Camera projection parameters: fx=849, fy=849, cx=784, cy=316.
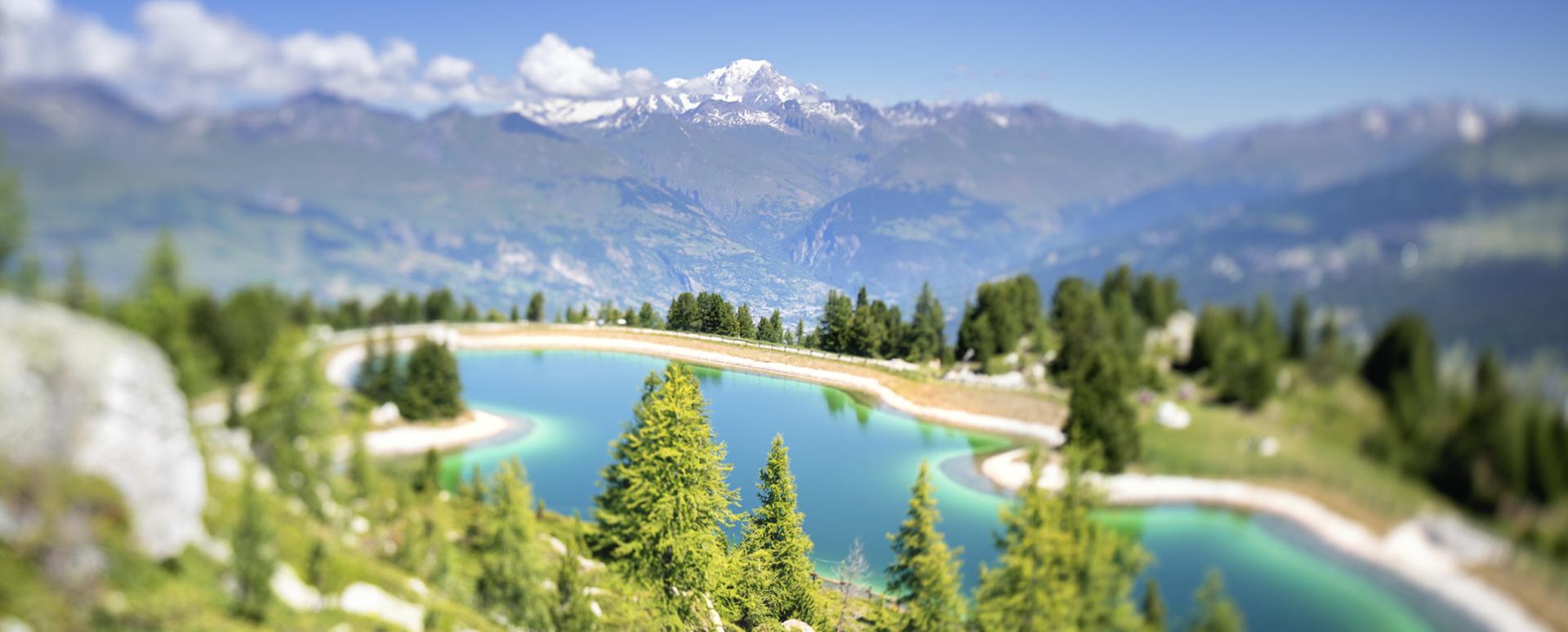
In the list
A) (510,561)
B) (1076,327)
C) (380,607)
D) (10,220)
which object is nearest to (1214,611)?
(1076,327)

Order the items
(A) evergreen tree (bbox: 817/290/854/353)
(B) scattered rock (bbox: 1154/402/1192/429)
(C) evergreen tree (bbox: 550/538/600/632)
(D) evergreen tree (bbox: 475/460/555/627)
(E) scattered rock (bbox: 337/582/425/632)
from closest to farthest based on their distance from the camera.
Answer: (E) scattered rock (bbox: 337/582/425/632)
(B) scattered rock (bbox: 1154/402/1192/429)
(D) evergreen tree (bbox: 475/460/555/627)
(C) evergreen tree (bbox: 550/538/600/632)
(A) evergreen tree (bbox: 817/290/854/353)

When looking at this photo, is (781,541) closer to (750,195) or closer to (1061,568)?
(1061,568)

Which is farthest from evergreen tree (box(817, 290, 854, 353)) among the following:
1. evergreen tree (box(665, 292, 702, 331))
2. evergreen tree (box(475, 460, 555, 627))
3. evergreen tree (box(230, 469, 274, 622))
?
evergreen tree (box(230, 469, 274, 622))

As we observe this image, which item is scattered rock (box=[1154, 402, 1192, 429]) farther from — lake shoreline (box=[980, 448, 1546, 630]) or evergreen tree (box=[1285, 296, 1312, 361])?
evergreen tree (box=[1285, 296, 1312, 361])

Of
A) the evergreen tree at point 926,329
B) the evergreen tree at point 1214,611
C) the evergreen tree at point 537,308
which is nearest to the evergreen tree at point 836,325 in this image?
the evergreen tree at point 926,329

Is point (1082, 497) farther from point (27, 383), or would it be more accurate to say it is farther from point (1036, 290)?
point (27, 383)

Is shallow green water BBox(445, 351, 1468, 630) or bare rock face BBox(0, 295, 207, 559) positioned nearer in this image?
bare rock face BBox(0, 295, 207, 559)

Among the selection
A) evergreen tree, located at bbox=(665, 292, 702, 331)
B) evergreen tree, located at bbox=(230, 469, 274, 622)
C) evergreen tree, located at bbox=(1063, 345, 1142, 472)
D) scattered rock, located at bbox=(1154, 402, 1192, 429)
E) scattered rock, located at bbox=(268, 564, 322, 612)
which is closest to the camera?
evergreen tree, located at bbox=(230, 469, 274, 622)
